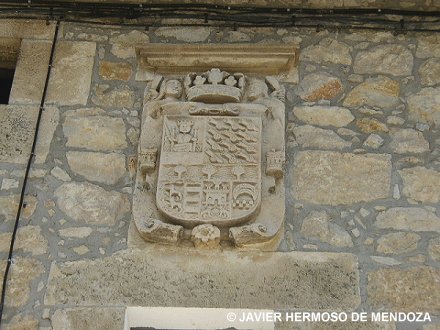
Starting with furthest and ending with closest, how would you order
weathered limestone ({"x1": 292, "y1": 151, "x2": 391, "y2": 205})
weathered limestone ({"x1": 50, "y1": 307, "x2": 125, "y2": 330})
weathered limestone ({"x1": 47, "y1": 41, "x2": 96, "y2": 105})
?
weathered limestone ({"x1": 47, "y1": 41, "x2": 96, "y2": 105}) → weathered limestone ({"x1": 292, "y1": 151, "x2": 391, "y2": 205}) → weathered limestone ({"x1": 50, "y1": 307, "x2": 125, "y2": 330})

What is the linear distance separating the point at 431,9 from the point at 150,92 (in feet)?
5.39

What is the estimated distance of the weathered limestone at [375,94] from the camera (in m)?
4.19

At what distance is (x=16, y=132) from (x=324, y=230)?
5.30 feet

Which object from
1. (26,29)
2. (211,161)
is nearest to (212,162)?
(211,161)

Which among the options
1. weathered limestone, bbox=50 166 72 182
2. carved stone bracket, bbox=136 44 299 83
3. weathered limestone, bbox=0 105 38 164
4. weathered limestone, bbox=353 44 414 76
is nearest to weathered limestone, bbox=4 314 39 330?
weathered limestone, bbox=50 166 72 182

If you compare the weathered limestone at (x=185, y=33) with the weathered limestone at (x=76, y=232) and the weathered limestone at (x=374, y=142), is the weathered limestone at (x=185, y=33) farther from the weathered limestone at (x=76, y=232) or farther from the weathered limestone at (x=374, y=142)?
the weathered limestone at (x=76, y=232)

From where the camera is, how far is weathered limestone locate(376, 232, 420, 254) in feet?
12.1

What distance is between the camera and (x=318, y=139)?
4.05 meters

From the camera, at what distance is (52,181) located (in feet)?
12.9

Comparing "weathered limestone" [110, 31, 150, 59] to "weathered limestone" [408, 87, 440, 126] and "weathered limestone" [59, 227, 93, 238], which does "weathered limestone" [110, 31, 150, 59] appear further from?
"weathered limestone" [408, 87, 440, 126]

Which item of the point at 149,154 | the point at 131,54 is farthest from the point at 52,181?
the point at 131,54

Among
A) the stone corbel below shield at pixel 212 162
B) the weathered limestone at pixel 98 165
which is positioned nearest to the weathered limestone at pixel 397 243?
the stone corbel below shield at pixel 212 162

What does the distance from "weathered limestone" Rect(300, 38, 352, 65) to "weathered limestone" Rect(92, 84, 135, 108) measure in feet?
3.11

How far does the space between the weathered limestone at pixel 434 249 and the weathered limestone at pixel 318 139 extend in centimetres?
64
